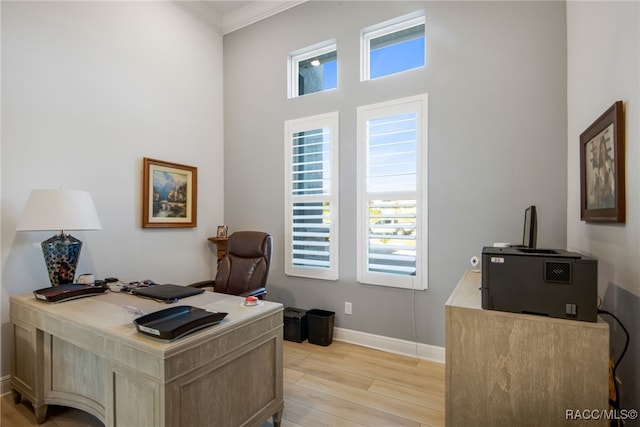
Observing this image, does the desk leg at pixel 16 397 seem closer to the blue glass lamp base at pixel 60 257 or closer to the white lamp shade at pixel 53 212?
the blue glass lamp base at pixel 60 257

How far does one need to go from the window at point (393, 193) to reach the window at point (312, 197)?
1.01ft

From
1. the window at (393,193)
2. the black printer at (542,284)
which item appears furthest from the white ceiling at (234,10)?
the black printer at (542,284)

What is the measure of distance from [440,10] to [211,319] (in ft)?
10.0

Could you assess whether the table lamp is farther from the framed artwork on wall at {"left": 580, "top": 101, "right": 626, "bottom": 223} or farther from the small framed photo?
the framed artwork on wall at {"left": 580, "top": 101, "right": 626, "bottom": 223}

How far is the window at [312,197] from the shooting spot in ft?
10.4

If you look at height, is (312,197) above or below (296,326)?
above

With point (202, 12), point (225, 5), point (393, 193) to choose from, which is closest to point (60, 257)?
point (393, 193)

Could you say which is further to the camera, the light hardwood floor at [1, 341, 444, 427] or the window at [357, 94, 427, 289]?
the window at [357, 94, 427, 289]

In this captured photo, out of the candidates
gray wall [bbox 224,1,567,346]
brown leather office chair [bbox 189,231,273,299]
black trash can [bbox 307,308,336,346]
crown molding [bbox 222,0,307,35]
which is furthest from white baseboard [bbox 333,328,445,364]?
crown molding [bbox 222,0,307,35]

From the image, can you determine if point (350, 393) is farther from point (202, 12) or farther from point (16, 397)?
point (202, 12)

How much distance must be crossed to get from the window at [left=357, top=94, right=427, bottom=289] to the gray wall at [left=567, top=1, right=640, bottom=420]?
1096 millimetres

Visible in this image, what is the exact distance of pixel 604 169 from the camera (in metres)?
1.56

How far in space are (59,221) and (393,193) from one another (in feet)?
8.49

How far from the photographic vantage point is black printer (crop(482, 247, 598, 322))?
1211 mm
